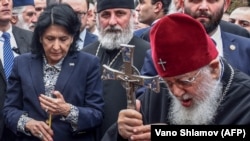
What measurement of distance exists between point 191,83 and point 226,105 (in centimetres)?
31

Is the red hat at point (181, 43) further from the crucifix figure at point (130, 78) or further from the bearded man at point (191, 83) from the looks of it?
the crucifix figure at point (130, 78)

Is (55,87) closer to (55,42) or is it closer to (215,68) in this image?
(55,42)

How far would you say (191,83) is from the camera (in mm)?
3635

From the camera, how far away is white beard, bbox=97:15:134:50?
5730 mm

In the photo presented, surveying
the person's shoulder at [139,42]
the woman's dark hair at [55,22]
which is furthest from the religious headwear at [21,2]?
the woman's dark hair at [55,22]

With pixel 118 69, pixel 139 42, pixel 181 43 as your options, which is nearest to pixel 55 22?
pixel 118 69

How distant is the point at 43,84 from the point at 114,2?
1243 mm

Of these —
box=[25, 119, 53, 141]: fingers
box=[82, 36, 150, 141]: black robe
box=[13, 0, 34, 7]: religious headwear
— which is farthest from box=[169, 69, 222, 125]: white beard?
box=[13, 0, 34, 7]: religious headwear

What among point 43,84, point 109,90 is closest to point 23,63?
Result: point 43,84

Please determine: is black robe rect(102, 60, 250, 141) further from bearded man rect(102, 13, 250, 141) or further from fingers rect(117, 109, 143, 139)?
fingers rect(117, 109, 143, 139)

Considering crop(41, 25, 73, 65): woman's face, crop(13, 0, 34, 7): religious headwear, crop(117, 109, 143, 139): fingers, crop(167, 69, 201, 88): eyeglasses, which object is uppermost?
crop(167, 69, 201, 88): eyeglasses

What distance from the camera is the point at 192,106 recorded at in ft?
12.4

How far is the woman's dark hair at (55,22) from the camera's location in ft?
16.9

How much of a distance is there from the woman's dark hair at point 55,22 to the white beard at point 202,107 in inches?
63.6
